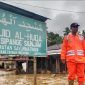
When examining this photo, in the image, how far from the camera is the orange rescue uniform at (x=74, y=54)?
781 cm

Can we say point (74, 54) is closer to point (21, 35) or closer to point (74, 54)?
point (74, 54)

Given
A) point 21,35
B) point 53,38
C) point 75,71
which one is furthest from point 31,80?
point 53,38

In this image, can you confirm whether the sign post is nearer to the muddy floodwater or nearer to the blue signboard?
the blue signboard

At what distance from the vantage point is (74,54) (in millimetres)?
7871

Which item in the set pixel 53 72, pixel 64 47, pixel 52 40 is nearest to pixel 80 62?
pixel 64 47

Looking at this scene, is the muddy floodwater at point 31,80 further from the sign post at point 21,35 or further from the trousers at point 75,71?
the trousers at point 75,71

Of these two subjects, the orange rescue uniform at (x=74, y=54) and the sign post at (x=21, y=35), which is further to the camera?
the sign post at (x=21, y=35)

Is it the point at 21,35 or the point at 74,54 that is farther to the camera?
the point at 21,35

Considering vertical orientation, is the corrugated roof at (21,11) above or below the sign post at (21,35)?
above

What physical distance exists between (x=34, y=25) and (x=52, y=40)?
47.5 m

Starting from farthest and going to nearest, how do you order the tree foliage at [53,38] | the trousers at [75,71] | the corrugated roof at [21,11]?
the tree foliage at [53,38] → the corrugated roof at [21,11] → the trousers at [75,71]

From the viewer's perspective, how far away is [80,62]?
784 centimetres

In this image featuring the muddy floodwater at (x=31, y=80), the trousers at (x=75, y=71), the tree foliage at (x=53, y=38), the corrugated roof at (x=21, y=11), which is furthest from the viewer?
the tree foliage at (x=53, y=38)

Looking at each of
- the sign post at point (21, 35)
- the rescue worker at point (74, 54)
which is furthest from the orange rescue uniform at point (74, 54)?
the sign post at point (21, 35)
